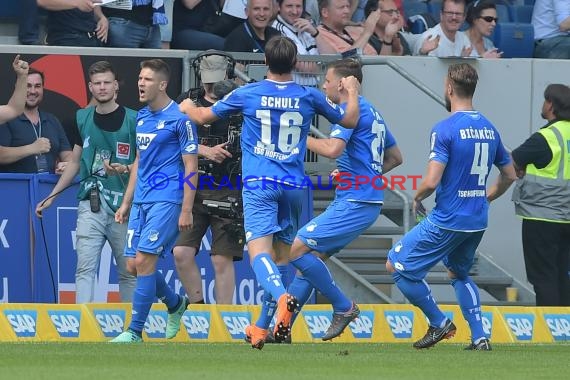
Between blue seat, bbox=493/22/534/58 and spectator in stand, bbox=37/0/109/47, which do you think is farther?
blue seat, bbox=493/22/534/58

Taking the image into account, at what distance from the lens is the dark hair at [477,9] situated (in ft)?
54.5

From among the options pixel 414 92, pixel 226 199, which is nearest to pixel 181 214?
pixel 226 199

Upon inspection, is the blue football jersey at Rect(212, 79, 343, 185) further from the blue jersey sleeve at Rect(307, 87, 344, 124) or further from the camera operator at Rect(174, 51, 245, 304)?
the camera operator at Rect(174, 51, 245, 304)

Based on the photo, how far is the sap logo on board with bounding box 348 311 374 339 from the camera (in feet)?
44.1

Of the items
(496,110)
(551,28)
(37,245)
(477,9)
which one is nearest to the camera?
(37,245)

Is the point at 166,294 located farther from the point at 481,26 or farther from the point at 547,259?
the point at 481,26

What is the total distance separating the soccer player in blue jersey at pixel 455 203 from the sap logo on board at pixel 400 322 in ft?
8.04

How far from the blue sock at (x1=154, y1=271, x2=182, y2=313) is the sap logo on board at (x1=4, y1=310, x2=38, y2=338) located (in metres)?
1.53

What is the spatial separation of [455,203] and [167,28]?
5651 millimetres

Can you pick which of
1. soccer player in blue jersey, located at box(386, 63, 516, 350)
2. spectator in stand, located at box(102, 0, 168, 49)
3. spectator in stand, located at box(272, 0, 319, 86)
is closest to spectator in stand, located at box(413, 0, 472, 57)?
spectator in stand, located at box(272, 0, 319, 86)

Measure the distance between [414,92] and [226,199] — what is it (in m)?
3.84

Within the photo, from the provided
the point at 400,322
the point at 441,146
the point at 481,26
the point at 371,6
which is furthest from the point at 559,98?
the point at 371,6

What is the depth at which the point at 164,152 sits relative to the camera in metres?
11.4

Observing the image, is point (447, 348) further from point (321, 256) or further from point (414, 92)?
point (414, 92)
